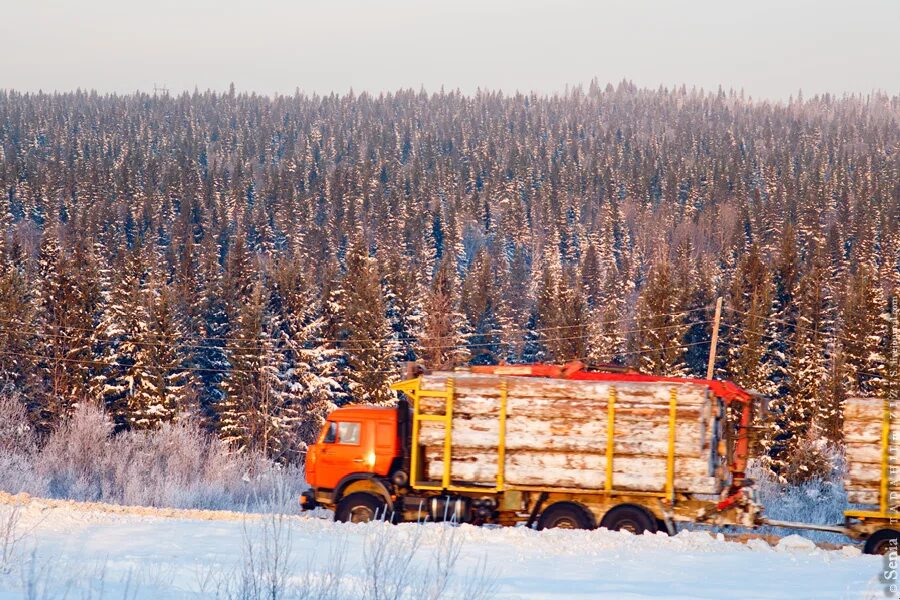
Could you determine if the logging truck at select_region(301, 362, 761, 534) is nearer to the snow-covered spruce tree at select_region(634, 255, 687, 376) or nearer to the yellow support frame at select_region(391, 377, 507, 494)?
the yellow support frame at select_region(391, 377, 507, 494)

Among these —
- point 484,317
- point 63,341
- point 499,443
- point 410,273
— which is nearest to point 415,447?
point 499,443

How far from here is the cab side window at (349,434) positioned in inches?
703

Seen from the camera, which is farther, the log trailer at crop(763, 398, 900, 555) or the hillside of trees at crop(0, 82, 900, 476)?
the hillside of trees at crop(0, 82, 900, 476)

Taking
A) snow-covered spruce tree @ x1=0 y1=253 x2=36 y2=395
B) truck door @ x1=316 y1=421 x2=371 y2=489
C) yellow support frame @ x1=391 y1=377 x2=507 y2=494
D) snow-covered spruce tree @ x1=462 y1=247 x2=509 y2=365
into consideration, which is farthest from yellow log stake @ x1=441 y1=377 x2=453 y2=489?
snow-covered spruce tree @ x1=462 y1=247 x2=509 y2=365

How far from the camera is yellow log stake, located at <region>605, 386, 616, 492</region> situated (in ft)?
53.5

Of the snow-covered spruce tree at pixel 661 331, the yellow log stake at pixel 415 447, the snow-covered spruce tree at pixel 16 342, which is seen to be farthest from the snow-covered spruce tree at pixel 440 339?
the yellow log stake at pixel 415 447

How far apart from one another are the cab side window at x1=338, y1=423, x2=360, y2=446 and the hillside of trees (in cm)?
3083

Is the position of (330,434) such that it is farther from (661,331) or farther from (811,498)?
(661,331)

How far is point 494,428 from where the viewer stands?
55.0 ft

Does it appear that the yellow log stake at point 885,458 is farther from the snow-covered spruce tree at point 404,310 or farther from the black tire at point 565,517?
the snow-covered spruce tree at point 404,310

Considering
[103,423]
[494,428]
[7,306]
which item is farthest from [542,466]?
[7,306]

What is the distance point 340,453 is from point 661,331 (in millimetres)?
34505

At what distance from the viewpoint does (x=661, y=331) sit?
164 ft

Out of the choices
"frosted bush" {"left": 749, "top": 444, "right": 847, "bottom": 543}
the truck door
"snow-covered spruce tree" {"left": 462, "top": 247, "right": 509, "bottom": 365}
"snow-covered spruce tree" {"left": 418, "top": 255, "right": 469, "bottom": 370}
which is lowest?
"frosted bush" {"left": 749, "top": 444, "right": 847, "bottom": 543}
